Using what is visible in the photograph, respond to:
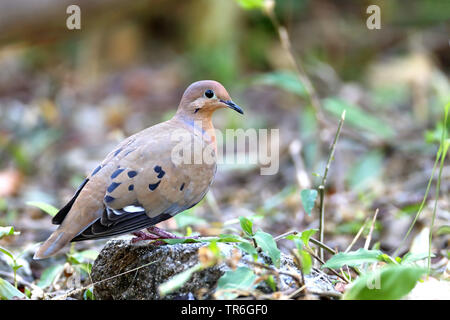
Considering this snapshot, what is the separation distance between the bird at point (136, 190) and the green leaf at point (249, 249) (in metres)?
0.55

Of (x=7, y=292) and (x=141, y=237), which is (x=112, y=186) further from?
(x=7, y=292)

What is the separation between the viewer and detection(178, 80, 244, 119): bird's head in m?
3.49

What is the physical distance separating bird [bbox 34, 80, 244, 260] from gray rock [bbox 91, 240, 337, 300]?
134 mm

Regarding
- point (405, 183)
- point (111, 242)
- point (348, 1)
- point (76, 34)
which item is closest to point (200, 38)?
point (76, 34)

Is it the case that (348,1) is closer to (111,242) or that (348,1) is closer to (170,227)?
(170,227)

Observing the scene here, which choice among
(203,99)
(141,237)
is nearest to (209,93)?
(203,99)

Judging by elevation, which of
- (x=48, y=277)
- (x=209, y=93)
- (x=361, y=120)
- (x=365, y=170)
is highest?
(x=209, y=93)

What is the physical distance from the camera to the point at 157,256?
2809 millimetres

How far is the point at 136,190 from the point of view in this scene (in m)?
2.90

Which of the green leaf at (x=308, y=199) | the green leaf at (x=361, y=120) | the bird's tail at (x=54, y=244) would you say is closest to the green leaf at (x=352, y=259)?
the green leaf at (x=308, y=199)

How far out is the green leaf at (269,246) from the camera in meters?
2.45

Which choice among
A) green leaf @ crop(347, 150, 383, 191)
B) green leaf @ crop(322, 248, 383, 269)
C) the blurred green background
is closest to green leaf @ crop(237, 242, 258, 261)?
green leaf @ crop(322, 248, 383, 269)

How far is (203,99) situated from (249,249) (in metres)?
1.29
